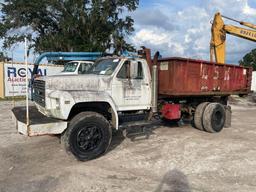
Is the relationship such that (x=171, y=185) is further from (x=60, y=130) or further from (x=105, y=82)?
(x=105, y=82)

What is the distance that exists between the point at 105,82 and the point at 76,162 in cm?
197

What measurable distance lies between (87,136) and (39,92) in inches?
65.3

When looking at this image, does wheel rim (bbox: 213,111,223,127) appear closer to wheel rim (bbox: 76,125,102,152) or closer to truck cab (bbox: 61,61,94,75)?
wheel rim (bbox: 76,125,102,152)

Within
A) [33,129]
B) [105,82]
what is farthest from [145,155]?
[33,129]

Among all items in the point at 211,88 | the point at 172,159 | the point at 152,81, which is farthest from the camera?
the point at 211,88

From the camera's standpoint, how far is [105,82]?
668 cm

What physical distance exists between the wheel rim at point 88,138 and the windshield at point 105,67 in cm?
155

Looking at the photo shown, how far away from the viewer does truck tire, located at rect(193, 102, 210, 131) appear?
9334 millimetres

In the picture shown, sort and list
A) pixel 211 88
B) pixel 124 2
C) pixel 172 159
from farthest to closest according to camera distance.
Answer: pixel 124 2
pixel 211 88
pixel 172 159

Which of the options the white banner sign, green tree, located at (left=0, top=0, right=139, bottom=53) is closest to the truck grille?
the white banner sign

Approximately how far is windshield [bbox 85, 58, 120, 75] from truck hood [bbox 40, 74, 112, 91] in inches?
12.5

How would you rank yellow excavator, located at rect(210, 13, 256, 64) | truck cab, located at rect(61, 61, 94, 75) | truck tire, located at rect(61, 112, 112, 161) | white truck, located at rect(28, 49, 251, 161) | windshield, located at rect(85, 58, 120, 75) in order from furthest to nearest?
yellow excavator, located at rect(210, 13, 256, 64)
truck cab, located at rect(61, 61, 94, 75)
windshield, located at rect(85, 58, 120, 75)
white truck, located at rect(28, 49, 251, 161)
truck tire, located at rect(61, 112, 112, 161)

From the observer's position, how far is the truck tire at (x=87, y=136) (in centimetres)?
583

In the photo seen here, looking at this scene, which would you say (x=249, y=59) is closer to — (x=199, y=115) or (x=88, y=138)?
(x=199, y=115)
